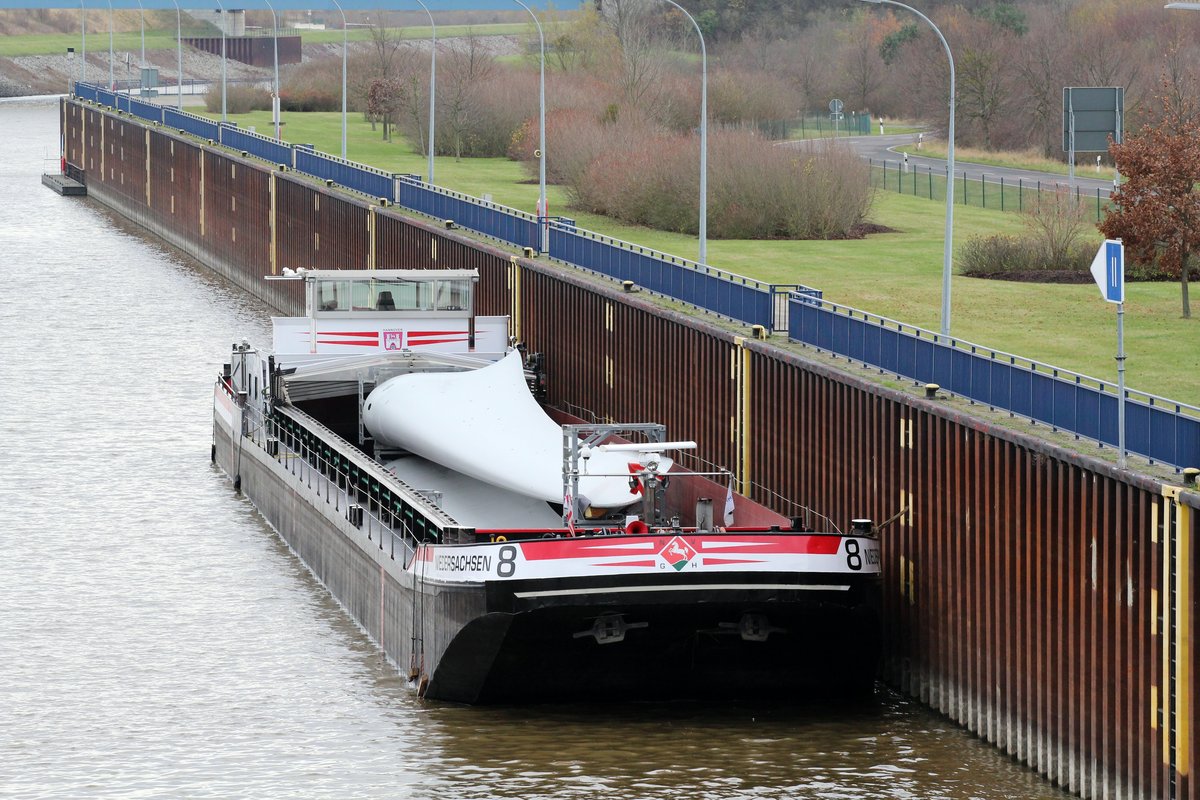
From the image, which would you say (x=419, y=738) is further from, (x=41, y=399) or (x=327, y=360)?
(x=41, y=399)

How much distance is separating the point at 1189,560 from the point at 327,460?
1848cm

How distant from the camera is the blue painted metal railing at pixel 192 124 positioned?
91.5 meters

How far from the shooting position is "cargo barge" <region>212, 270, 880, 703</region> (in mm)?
23891

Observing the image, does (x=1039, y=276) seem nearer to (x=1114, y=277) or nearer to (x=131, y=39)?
(x=1114, y=277)

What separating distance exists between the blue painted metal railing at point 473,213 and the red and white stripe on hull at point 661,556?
72.9ft

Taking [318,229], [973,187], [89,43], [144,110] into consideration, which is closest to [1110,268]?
[318,229]

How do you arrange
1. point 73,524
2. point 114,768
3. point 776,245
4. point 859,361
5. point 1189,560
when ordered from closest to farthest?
point 1189,560 → point 114,768 → point 859,361 → point 73,524 → point 776,245

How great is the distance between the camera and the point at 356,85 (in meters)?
Answer: 126

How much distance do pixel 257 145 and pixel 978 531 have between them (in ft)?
200

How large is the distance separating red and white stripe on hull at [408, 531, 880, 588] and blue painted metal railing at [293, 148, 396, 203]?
3663cm

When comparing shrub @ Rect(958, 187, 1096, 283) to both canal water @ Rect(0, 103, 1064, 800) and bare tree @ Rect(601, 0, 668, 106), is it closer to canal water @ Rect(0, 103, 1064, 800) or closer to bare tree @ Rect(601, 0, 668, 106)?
canal water @ Rect(0, 103, 1064, 800)

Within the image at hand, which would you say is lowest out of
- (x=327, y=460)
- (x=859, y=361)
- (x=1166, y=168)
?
(x=327, y=460)

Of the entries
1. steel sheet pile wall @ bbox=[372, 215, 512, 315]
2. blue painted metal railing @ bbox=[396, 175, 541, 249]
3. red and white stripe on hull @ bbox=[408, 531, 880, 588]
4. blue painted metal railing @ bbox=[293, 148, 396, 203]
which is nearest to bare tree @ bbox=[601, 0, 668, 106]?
blue painted metal railing @ bbox=[293, 148, 396, 203]

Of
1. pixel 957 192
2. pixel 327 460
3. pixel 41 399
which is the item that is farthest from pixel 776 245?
pixel 327 460
